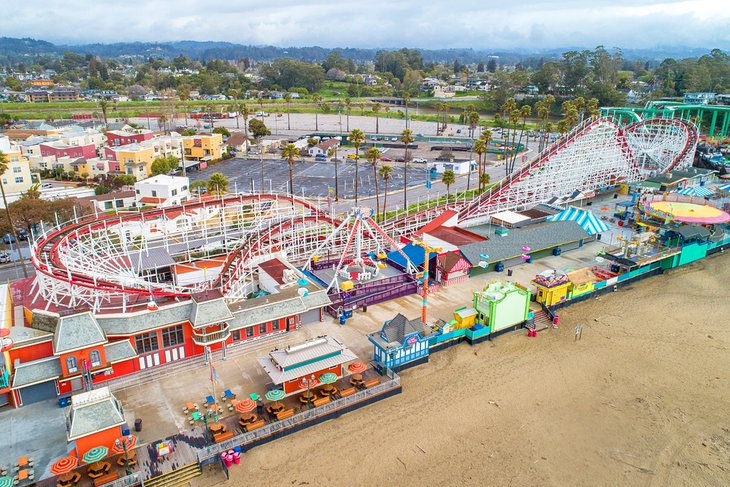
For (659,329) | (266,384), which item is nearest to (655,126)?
(659,329)

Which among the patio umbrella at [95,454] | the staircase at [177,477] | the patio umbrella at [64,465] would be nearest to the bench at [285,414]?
the staircase at [177,477]

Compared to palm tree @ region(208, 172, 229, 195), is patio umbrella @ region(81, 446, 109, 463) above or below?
below

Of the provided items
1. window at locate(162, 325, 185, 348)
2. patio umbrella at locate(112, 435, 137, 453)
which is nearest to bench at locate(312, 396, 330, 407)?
patio umbrella at locate(112, 435, 137, 453)

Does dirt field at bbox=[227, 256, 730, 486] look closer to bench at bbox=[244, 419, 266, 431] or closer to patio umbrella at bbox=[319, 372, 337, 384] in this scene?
bench at bbox=[244, 419, 266, 431]

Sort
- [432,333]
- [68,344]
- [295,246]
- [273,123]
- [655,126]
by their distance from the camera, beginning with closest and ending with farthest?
1. [68,344]
2. [432,333]
3. [295,246]
4. [655,126]
5. [273,123]

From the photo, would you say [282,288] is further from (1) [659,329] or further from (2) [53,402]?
(1) [659,329]
